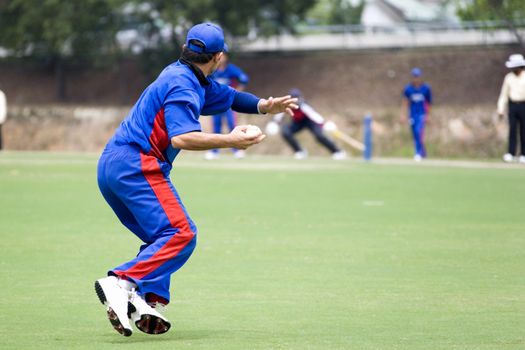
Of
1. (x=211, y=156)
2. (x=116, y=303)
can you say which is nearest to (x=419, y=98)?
(x=211, y=156)

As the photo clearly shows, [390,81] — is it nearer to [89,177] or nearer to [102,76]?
[102,76]

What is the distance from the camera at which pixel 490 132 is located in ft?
123

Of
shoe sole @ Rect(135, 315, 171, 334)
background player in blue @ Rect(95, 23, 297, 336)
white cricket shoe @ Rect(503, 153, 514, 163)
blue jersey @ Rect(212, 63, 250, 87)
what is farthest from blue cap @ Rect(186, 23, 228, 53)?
white cricket shoe @ Rect(503, 153, 514, 163)

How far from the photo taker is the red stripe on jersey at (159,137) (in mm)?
7699

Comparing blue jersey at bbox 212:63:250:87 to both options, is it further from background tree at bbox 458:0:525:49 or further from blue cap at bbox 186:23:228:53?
blue cap at bbox 186:23:228:53

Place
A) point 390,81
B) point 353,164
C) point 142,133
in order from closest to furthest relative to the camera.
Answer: point 142,133 < point 353,164 < point 390,81

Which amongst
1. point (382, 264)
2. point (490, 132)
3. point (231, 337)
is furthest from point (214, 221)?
point (490, 132)

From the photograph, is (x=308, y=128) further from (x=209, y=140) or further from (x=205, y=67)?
(x=209, y=140)

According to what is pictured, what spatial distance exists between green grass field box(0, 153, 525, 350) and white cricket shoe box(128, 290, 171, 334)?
3.1 inches

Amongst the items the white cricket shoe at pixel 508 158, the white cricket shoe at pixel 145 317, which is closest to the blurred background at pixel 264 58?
the white cricket shoe at pixel 508 158

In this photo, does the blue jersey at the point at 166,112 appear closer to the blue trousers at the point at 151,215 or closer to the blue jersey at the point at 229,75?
the blue trousers at the point at 151,215

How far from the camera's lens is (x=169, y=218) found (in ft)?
25.5

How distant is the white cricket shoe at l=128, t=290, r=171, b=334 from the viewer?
7.69 metres

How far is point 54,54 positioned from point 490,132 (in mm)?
20703
